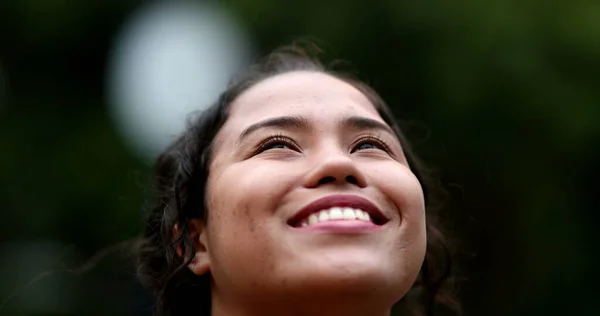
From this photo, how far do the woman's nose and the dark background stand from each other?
2885 millimetres

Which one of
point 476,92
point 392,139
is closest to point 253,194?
point 392,139

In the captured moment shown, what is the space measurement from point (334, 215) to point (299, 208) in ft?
0.29

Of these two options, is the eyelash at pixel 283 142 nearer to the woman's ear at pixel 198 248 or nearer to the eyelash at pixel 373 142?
the eyelash at pixel 373 142

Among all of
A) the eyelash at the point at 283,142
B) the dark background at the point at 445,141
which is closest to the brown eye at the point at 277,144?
the eyelash at the point at 283,142

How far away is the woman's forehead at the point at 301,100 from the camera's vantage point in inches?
98.2

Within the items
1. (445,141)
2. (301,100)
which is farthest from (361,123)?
(445,141)

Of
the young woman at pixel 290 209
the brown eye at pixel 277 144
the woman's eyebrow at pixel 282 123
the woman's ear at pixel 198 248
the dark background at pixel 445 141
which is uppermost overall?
the woman's eyebrow at pixel 282 123

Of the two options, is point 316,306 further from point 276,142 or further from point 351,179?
point 276,142

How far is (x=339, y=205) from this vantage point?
226 cm

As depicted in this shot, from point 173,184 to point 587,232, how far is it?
406 cm

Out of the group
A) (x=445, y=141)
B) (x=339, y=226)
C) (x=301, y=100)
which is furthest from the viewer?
(x=445, y=141)

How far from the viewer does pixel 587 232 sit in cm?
610

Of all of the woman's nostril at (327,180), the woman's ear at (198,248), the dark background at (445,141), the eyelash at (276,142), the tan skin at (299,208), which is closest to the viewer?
the tan skin at (299,208)

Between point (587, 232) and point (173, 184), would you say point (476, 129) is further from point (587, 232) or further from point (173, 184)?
point (173, 184)
